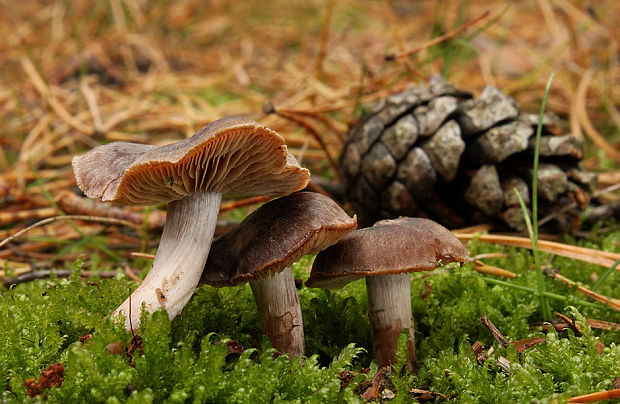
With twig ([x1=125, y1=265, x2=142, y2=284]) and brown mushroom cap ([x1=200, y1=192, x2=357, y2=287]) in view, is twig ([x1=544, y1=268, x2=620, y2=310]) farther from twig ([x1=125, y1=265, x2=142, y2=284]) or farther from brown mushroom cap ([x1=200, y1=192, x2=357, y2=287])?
twig ([x1=125, y1=265, x2=142, y2=284])

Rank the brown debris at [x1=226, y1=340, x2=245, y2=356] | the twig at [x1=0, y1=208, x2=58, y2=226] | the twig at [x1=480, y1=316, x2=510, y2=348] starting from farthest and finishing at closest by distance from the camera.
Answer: the twig at [x1=0, y1=208, x2=58, y2=226], the twig at [x1=480, y1=316, x2=510, y2=348], the brown debris at [x1=226, y1=340, x2=245, y2=356]

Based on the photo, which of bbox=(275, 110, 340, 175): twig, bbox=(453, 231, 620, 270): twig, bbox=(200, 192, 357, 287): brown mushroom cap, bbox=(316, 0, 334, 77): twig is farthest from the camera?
bbox=(316, 0, 334, 77): twig

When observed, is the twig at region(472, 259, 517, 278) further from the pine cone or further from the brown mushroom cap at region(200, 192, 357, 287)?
the brown mushroom cap at region(200, 192, 357, 287)

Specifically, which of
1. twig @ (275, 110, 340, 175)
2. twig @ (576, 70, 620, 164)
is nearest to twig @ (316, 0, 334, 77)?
twig @ (275, 110, 340, 175)

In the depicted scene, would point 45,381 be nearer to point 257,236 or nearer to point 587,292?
point 257,236

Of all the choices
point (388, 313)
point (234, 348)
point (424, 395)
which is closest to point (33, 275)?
point (234, 348)

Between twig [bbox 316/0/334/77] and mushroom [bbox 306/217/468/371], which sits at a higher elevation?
twig [bbox 316/0/334/77]

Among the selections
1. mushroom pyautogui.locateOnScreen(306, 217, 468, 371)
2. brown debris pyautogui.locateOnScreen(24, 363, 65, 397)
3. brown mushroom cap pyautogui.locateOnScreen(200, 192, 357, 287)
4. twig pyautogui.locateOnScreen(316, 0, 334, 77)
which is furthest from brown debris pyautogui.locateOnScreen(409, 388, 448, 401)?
twig pyautogui.locateOnScreen(316, 0, 334, 77)

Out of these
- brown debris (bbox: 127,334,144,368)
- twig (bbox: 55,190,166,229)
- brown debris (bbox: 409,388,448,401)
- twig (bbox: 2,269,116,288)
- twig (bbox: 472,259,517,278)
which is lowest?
brown debris (bbox: 409,388,448,401)

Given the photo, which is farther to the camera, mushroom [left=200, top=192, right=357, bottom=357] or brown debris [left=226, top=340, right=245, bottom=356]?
brown debris [left=226, top=340, right=245, bottom=356]
